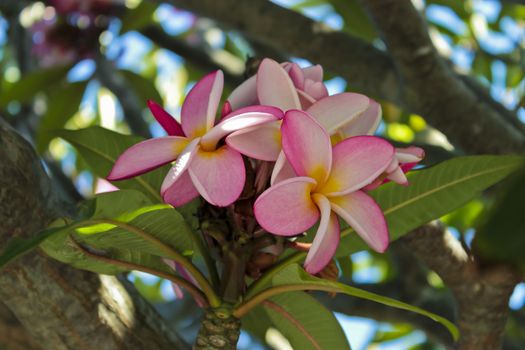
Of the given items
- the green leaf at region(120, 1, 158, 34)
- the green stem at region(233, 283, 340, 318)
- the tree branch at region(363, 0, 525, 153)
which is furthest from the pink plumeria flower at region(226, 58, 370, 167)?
the green leaf at region(120, 1, 158, 34)

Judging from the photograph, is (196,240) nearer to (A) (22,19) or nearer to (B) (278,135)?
(B) (278,135)

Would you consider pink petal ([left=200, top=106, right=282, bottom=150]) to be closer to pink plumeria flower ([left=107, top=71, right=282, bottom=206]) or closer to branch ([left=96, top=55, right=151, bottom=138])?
pink plumeria flower ([left=107, top=71, right=282, bottom=206])

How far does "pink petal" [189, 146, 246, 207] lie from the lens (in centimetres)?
58

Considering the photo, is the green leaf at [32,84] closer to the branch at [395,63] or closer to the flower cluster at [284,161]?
the branch at [395,63]

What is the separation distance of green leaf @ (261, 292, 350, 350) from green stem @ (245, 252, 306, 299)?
0.19ft

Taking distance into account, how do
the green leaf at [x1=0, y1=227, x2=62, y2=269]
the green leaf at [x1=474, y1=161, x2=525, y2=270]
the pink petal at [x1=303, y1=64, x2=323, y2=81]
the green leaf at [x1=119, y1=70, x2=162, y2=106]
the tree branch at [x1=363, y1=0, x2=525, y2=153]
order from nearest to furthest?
1. the green leaf at [x1=474, y1=161, x2=525, y2=270]
2. the green leaf at [x1=0, y1=227, x2=62, y2=269]
3. the pink petal at [x1=303, y1=64, x2=323, y2=81]
4. the tree branch at [x1=363, y1=0, x2=525, y2=153]
5. the green leaf at [x1=119, y1=70, x2=162, y2=106]

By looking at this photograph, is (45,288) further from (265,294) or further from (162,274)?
(265,294)

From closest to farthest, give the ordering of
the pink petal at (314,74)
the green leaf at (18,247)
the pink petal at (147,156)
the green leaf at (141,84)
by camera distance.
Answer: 1. the green leaf at (18,247)
2. the pink petal at (147,156)
3. the pink petal at (314,74)
4. the green leaf at (141,84)

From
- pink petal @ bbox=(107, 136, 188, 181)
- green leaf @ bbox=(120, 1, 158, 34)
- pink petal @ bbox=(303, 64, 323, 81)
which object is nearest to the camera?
pink petal @ bbox=(107, 136, 188, 181)

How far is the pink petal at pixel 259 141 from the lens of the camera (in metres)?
0.61

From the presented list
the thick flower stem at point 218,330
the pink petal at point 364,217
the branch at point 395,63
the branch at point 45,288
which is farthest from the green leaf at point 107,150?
the branch at point 395,63

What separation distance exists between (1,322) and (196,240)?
0.64m

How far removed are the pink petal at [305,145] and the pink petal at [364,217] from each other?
3 centimetres

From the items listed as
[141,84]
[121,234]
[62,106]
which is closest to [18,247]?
[121,234]
